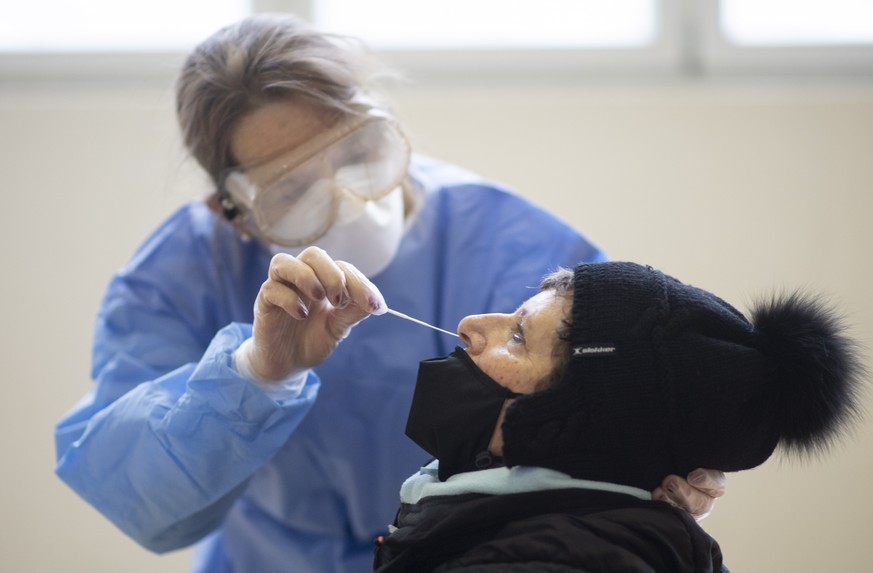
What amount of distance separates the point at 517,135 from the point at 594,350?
53.2 inches

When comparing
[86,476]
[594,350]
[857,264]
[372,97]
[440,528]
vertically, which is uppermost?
[372,97]

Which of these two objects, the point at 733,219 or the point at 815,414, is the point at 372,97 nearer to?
the point at 815,414

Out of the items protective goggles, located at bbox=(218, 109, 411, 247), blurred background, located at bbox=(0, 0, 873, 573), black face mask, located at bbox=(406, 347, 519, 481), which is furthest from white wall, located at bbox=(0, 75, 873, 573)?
black face mask, located at bbox=(406, 347, 519, 481)

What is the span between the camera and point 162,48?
2.55 m

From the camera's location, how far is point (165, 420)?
1395mm

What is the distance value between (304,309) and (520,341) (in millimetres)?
262

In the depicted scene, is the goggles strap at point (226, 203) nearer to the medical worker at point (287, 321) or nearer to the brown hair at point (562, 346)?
the medical worker at point (287, 321)

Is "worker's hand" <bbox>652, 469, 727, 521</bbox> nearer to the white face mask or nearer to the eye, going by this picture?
the eye

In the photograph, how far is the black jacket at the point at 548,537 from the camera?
1029 millimetres

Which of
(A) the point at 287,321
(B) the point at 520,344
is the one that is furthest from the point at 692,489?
(A) the point at 287,321

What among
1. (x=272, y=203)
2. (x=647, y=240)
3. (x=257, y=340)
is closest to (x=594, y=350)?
(x=257, y=340)

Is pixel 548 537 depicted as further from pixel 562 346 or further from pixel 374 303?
pixel 374 303

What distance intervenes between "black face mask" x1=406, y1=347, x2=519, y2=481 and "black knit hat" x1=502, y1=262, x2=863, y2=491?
0.15 feet

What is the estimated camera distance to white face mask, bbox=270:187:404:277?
1.52 meters
